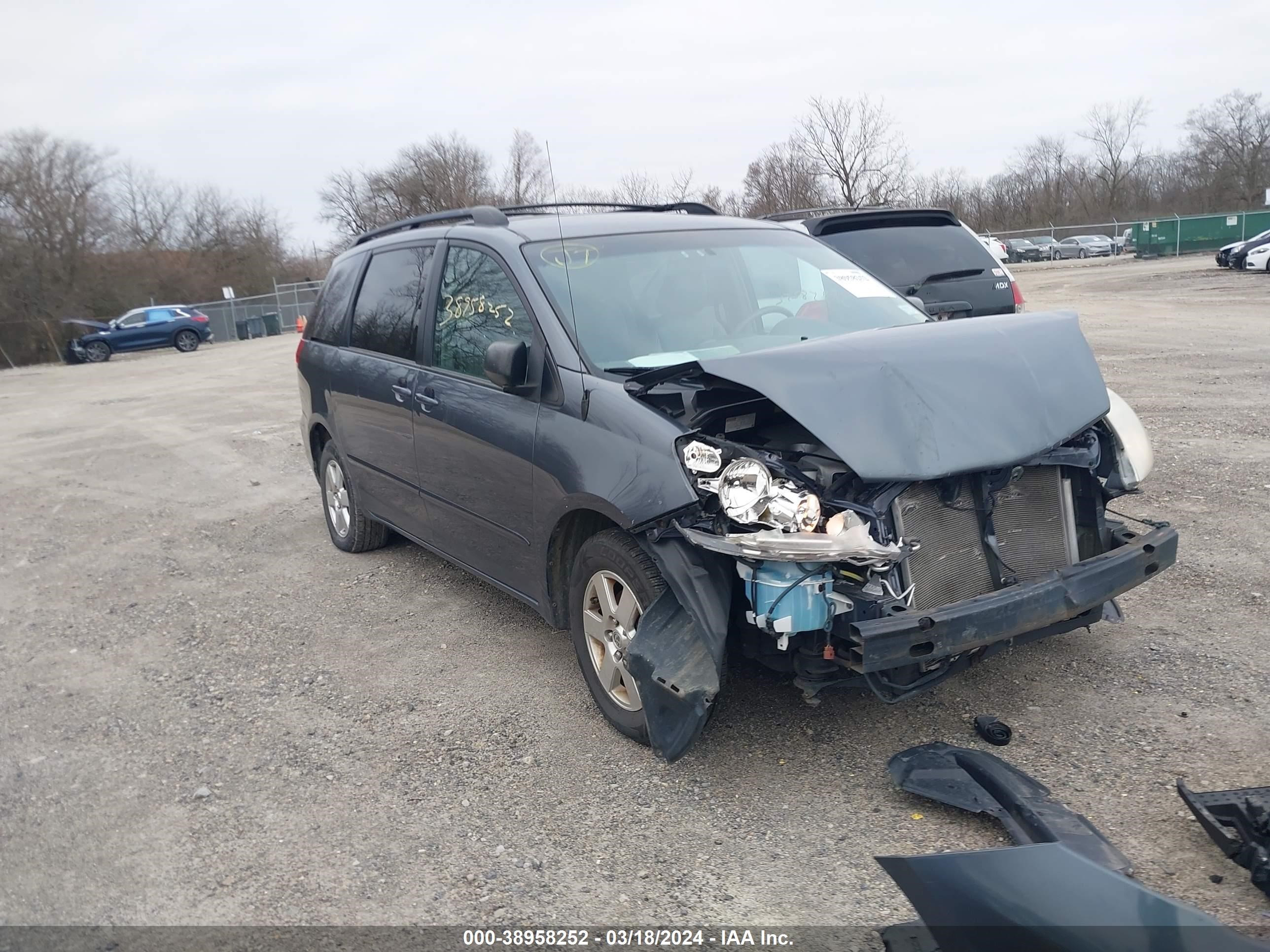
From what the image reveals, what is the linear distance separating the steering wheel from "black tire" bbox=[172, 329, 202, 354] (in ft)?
115

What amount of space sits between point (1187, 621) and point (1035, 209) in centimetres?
6591

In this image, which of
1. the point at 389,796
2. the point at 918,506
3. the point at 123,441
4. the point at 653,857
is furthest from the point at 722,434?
the point at 123,441

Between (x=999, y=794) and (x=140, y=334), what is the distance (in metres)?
37.2

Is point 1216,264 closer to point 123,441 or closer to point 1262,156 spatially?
point 123,441

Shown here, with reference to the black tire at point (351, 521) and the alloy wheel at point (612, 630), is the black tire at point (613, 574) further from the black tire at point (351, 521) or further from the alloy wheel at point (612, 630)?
the black tire at point (351, 521)

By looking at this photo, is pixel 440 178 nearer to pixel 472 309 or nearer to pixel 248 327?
pixel 248 327

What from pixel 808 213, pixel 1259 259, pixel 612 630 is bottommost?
pixel 612 630

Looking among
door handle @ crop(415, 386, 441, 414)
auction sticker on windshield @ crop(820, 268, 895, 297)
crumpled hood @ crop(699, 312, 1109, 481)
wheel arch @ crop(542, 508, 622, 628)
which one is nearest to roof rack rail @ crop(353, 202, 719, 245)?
door handle @ crop(415, 386, 441, 414)

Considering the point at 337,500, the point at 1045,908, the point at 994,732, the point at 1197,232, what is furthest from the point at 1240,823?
the point at 1197,232

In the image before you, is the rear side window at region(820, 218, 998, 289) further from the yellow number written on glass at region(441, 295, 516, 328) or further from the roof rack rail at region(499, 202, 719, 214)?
the yellow number written on glass at region(441, 295, 516, 328)

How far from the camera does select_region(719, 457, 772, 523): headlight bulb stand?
128 inches

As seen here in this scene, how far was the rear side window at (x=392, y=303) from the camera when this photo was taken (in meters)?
5.23

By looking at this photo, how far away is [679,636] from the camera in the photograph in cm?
341

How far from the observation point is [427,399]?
4.93 meters
